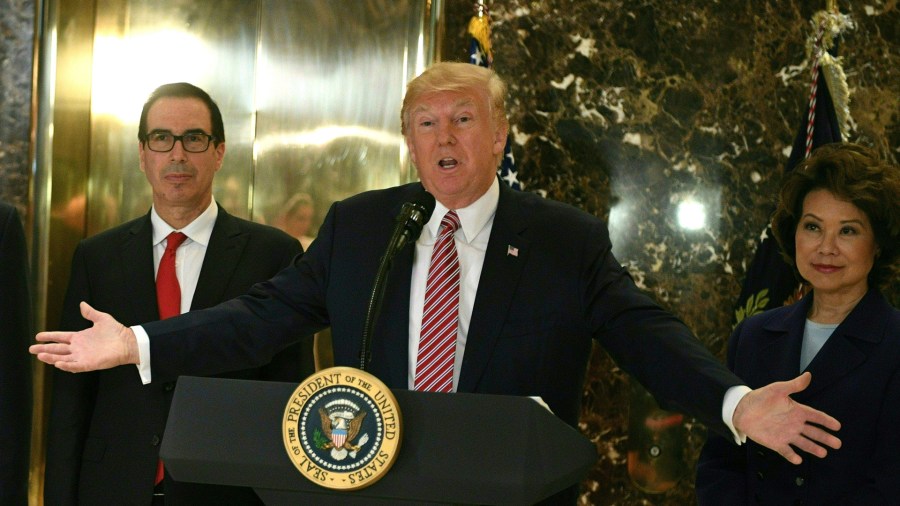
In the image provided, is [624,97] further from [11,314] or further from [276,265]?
[11,314]

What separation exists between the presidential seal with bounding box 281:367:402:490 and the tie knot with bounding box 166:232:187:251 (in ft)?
5.93

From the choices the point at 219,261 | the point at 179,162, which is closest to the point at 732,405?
the point at 219,261

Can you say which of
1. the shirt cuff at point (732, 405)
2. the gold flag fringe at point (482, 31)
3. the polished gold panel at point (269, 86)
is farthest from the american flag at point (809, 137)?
the shirt cuff at point (732, 405)

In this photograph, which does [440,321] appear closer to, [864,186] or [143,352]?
[143,352]

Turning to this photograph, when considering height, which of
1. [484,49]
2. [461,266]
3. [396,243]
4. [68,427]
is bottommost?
[68,427]

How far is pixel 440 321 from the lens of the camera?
7.36ft

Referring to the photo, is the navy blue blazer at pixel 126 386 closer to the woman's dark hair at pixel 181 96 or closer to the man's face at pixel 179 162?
the man's face at pixel 179 162

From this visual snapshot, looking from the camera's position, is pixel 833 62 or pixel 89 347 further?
pixel 833 62

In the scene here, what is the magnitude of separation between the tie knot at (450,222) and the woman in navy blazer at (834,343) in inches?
38.5

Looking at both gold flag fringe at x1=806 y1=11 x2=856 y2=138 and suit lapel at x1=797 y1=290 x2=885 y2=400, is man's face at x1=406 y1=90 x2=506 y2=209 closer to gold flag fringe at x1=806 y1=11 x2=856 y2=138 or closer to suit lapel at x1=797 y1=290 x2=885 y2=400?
suit lapel at x1=797 y1=290 x2=885 y2=400

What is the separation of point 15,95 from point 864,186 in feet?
10.1

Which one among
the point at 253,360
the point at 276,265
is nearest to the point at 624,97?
the point at 276,265

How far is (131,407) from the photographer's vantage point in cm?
297

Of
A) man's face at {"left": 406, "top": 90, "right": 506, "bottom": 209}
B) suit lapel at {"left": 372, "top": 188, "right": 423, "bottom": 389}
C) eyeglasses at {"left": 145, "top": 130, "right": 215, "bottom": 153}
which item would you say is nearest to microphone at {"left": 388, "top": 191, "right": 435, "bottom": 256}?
suit lapel at {"left": 372, "top": 188, "right": 423, "bottom": 389}
